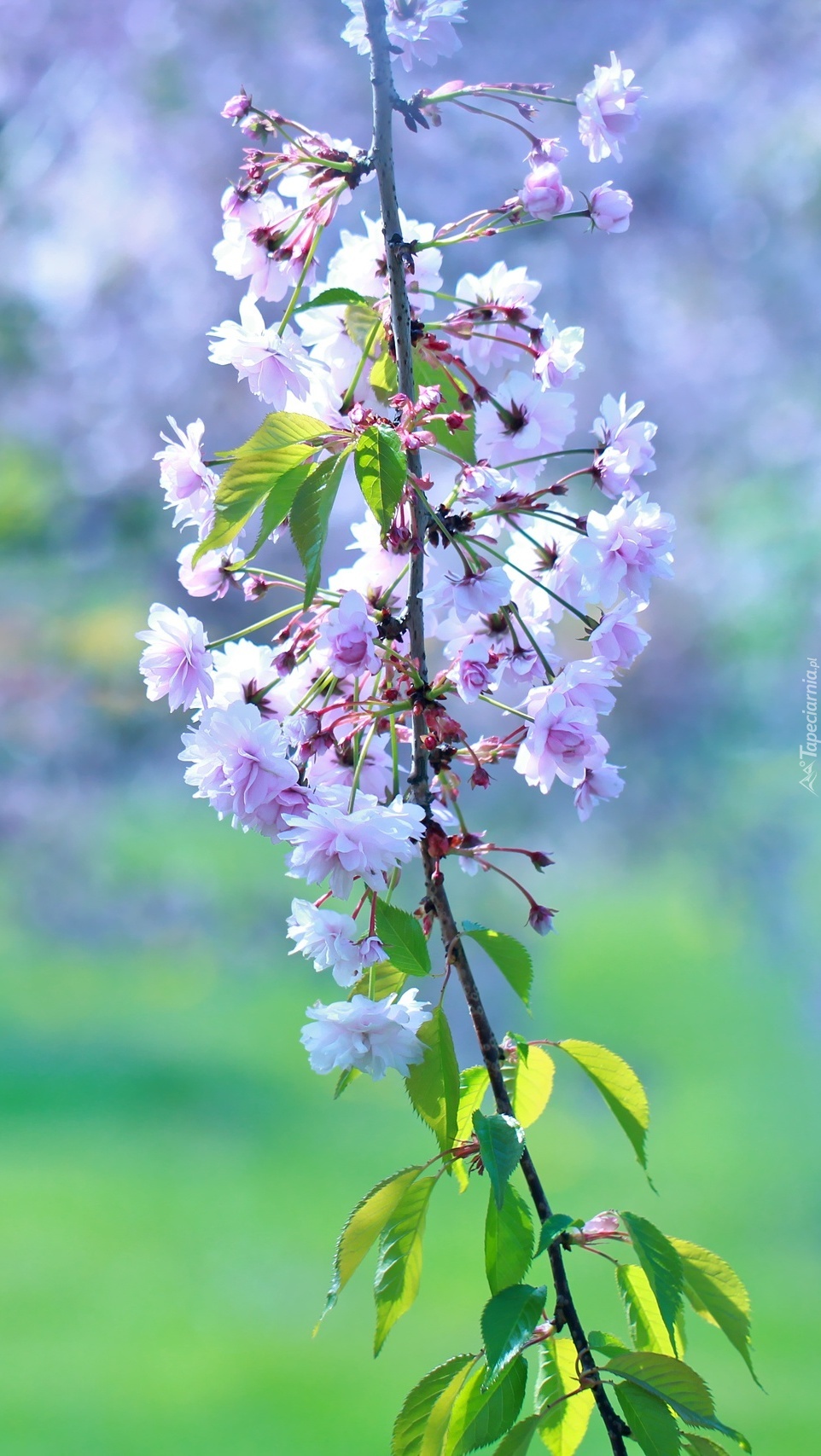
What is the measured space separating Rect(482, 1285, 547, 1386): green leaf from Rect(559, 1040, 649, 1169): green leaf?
0.09m

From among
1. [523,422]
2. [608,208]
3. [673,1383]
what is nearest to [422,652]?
[523,422]

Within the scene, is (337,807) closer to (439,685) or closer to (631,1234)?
(439,685)

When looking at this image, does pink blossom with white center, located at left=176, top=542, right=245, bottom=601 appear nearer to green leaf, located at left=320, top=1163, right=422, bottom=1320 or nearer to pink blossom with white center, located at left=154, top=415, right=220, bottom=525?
pink blossom with white center, located at left=154, top=415, right=220, bottom=525

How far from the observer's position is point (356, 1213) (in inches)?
26.7

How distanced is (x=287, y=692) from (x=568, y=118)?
132 centimetres

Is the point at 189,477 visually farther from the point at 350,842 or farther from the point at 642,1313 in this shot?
the point at 642,1313

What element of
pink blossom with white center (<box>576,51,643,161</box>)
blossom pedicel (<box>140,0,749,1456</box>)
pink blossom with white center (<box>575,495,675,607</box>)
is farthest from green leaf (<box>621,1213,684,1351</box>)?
pink blossom with white center (<box>576,51,643,161</box>)

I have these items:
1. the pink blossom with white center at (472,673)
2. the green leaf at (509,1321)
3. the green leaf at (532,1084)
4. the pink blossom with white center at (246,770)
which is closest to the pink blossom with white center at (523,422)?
the pink blossom with white center at (472,673)

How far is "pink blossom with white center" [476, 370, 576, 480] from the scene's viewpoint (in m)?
0.68

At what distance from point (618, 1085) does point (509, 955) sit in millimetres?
111

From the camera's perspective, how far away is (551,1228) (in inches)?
24.6

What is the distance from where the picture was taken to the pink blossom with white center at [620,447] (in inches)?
26.5

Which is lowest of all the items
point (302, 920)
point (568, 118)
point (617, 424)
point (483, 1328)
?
point (483, 1328)

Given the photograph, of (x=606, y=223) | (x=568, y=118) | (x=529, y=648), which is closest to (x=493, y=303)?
(x=606, y=223)
